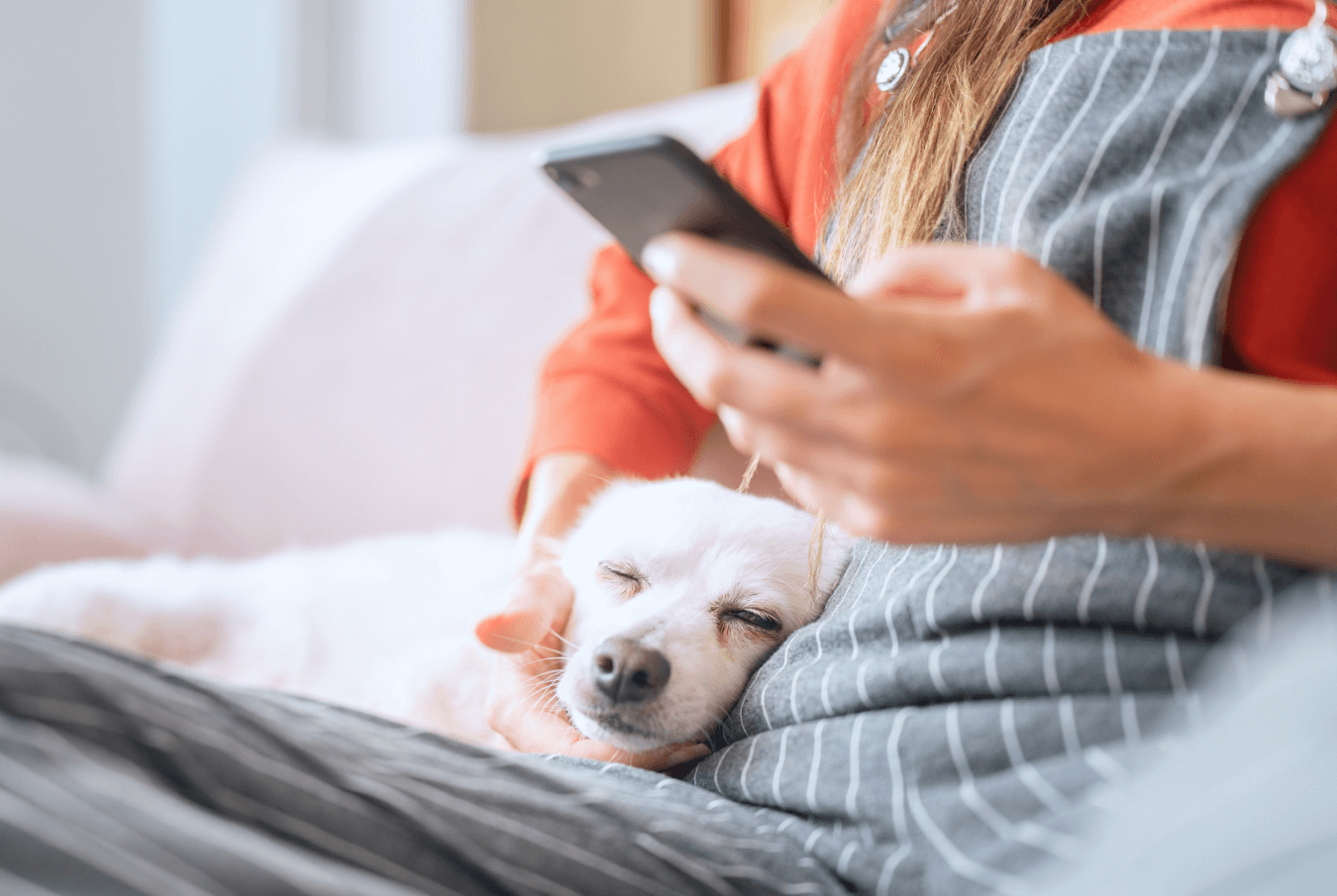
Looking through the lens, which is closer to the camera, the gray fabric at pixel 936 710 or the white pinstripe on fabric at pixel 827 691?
the gray fabric at pixel 936 710

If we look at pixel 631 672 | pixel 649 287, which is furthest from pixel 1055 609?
pixel 649 287

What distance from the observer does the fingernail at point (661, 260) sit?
437 millimetres

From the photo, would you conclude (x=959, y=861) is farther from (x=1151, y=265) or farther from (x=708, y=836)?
(x=1151, y=265)

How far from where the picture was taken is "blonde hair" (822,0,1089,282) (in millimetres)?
681

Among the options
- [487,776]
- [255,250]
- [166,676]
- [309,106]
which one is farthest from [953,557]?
[309,106]

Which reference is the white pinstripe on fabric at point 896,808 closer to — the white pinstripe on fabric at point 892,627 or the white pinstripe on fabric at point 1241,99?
the white pinstripe on fabric at point 892,627

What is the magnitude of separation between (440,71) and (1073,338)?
82.1 inches

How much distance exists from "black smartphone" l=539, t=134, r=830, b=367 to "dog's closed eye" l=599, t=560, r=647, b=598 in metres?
0.46

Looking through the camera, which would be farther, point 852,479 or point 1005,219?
point 1005,219

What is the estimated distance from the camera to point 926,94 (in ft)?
2.36

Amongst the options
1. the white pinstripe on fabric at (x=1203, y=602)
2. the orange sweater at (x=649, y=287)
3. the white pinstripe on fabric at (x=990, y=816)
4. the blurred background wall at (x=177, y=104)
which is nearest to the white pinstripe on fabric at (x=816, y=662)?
the white pinstripe on fabric at (x=990, y=816)

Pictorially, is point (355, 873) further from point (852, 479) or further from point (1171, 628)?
point (1171, 628)

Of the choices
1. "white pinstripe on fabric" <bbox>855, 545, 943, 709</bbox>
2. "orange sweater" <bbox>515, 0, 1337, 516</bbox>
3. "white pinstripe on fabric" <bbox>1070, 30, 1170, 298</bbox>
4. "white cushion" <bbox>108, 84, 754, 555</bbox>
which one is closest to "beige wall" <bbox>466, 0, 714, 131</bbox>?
"white cushion" <bbox>108, 84, 754, 555</bbox>

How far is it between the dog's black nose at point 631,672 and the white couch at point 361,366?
61 cm
